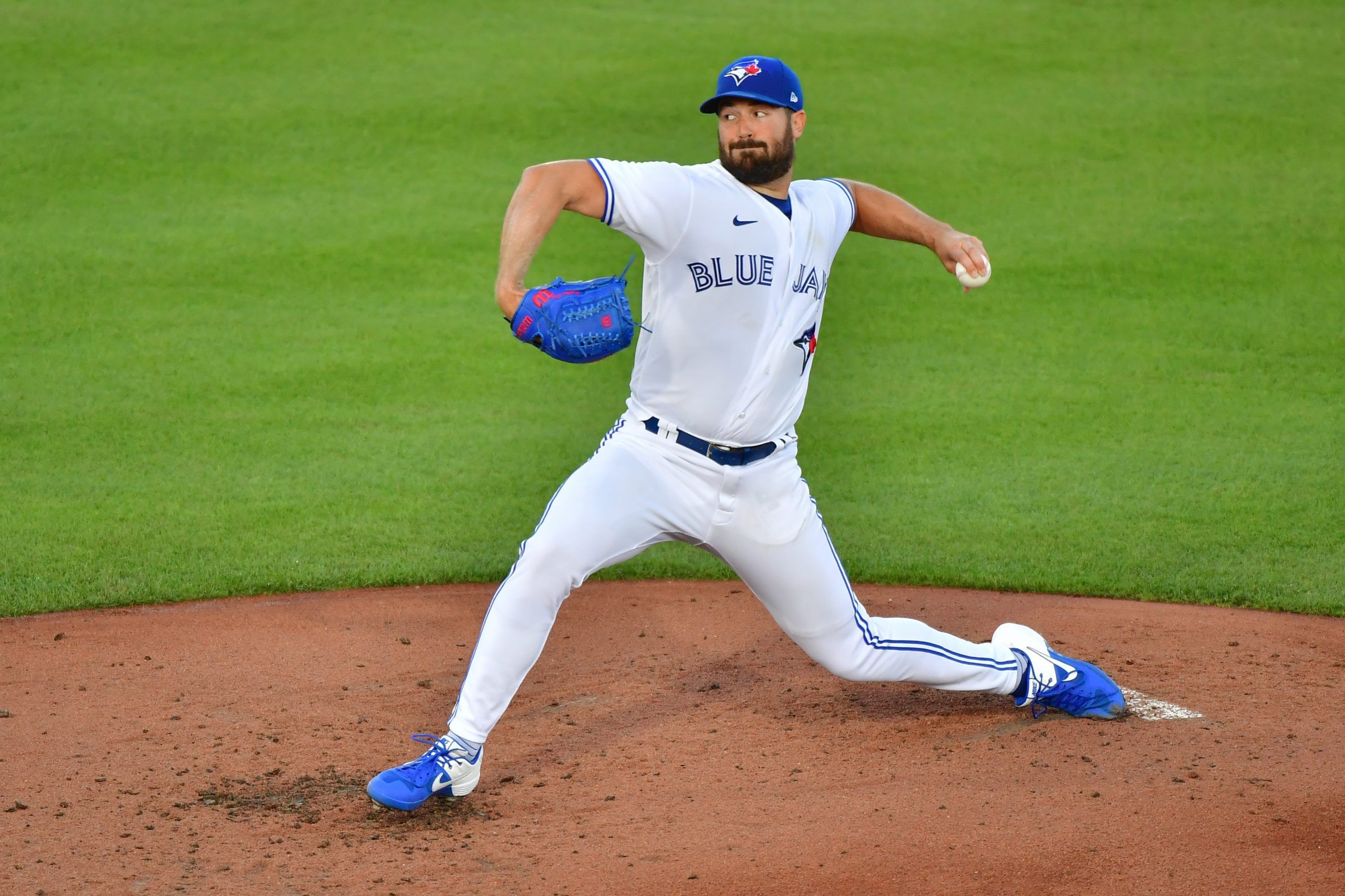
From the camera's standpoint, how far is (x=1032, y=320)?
10.6 metres

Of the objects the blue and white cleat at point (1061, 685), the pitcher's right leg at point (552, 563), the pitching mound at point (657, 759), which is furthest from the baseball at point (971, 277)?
the pitching mound at point (657, 759)

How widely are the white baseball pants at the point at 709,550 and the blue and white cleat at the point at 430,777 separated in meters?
0.06

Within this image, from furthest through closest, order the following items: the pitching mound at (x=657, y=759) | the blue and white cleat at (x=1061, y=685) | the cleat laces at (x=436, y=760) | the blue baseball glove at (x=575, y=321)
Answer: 1. the blue and white cleat at (x=1061, y=685)
2. the cleat laces at (x=436, y=760)
3. the pitching mound at (x=657, y=759)
4. the blue baseball glove at (x=575, y=321)

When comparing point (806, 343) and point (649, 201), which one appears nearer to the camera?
point (649, 201)

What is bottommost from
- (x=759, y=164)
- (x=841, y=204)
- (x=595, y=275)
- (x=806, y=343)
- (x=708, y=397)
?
(x=595, y=275)

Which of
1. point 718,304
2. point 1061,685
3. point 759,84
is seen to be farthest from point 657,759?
point 759,84

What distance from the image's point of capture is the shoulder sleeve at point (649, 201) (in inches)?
155

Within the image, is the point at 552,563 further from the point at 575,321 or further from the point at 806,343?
the point at 806,343

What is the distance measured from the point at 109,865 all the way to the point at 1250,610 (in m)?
4.59

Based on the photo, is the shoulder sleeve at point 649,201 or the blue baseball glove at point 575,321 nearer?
the blue baseball glove at point 575,321

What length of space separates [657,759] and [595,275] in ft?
22.6

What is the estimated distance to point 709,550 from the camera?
14.2 ft

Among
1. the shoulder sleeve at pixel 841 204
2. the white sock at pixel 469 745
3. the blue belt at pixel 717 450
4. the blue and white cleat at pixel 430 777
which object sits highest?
the shoulder sleeve at pixel 841 204

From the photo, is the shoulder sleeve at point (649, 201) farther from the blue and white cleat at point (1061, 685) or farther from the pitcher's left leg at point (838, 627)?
the blue and white cleat at point (1061, 685)
